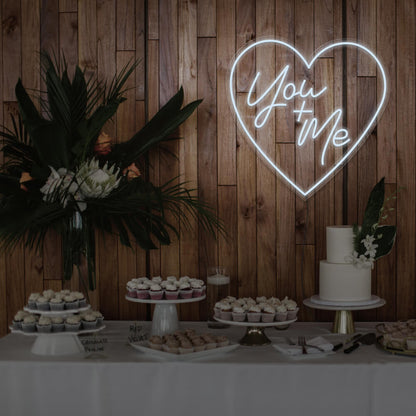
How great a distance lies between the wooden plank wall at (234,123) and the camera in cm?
276

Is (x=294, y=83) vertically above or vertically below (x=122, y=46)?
below

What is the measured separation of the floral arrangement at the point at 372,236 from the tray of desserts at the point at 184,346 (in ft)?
2.34

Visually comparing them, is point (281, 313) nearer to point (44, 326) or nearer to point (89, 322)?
point (89, 322)

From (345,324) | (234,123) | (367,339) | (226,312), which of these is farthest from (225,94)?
(367,339)

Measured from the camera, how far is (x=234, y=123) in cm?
279

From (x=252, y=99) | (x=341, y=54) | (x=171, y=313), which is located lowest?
(x=171, y=313)

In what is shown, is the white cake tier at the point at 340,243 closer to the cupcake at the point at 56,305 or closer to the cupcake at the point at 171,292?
the cupcake at the point at 171,292

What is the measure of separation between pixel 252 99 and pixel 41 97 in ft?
3.68

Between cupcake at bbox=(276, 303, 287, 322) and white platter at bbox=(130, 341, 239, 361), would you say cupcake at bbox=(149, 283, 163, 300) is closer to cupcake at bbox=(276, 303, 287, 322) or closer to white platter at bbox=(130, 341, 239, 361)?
white platter at bbox=(130, 341, 239, 361)

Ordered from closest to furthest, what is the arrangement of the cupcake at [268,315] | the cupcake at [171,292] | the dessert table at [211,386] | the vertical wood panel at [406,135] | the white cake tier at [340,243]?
1. the dessert table at [211,386]
2. the cupcake at [268,315]
3. the cupcake at [171,292]
4. the white cake tier at [340,243]
5. the vertical wood panel at [406,135]

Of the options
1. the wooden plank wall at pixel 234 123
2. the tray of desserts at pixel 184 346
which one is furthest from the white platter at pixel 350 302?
the tray of desserts at pixel 184 346

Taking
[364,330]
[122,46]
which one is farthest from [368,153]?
[122,46]

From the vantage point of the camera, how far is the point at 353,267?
2365 mm

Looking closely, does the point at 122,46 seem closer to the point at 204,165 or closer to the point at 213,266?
the point at 204,165
